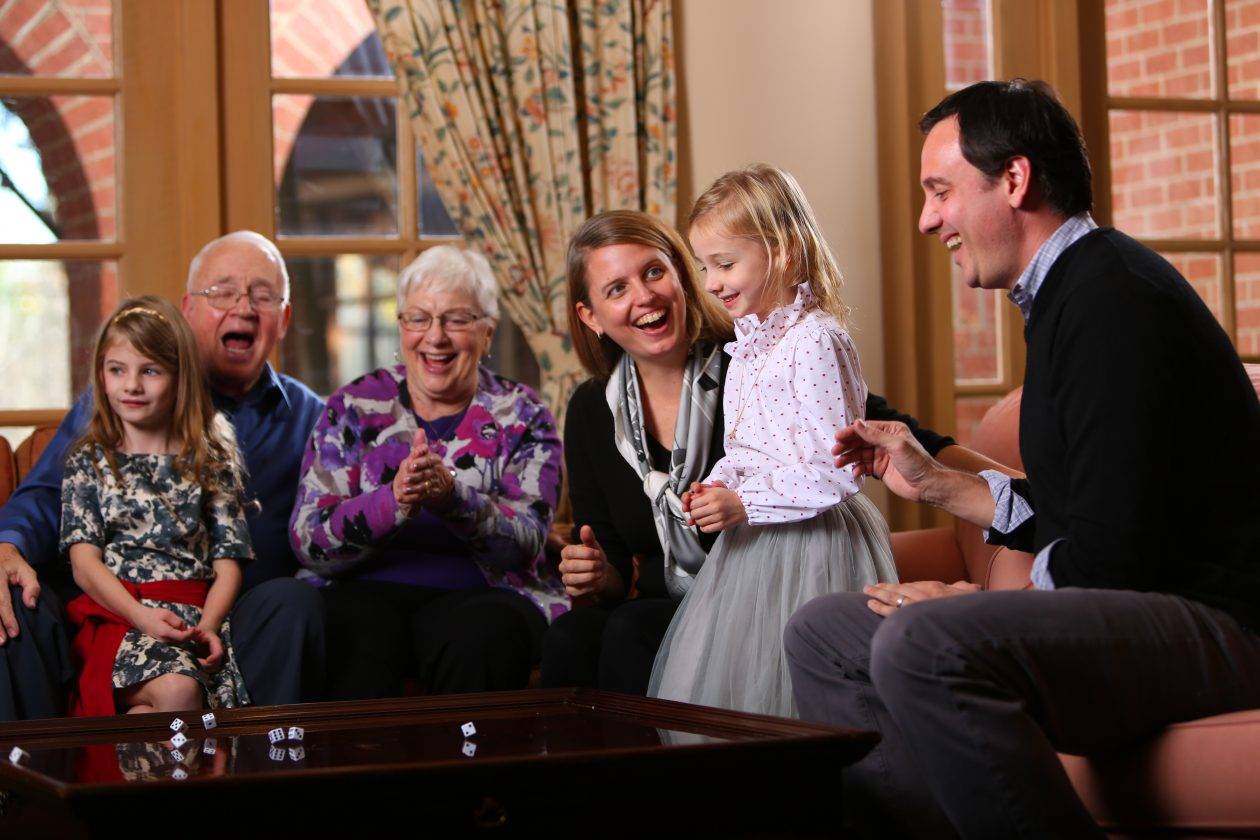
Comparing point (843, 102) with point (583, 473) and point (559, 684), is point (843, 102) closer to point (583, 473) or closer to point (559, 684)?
point (583, 473)

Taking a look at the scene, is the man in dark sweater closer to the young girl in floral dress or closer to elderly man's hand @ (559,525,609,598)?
elderly man's hand @ (559,525,609,598)

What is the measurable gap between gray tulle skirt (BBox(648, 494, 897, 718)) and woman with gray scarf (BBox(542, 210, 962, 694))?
0.12 m

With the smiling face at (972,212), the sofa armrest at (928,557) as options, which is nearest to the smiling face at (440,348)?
the sofa armrest at (928,557)

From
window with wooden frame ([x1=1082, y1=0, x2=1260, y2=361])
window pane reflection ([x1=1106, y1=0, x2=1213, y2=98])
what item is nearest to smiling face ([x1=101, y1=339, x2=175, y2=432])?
window with wooden frame ([x1=1082, y1=0, x2=1260, y2=361])

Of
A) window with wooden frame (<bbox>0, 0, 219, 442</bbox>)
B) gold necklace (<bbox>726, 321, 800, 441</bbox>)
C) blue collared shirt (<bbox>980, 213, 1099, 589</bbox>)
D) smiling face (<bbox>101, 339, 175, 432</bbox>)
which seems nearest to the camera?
blue collared shirt (<bbox>980, 213, 1099, 589</bbox>)

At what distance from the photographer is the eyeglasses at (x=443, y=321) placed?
9.54 feet

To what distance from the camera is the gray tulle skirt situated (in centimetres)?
223

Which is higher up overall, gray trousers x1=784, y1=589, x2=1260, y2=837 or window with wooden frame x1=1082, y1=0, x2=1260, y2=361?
window with wooden frame x1=1082, y1=0, x2=1260, y2=361

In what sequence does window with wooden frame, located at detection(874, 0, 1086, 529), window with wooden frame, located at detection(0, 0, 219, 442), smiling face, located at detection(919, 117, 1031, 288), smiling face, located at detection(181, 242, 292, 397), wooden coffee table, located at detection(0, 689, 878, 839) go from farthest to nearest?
window with wooden frame, located at detection(874, 0, 1086, 529), window with wooden frame, located at detection(0, 0, 219, 442), smiling face, located at detection(181, 242, 292, 397), smiling face, located at detection(919, 117, 1031, 288), wooden coffee table, located at detection(0, 689, 878, 839)

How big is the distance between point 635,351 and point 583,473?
0.94 ft

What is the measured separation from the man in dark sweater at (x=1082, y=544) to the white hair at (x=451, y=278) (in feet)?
4.30

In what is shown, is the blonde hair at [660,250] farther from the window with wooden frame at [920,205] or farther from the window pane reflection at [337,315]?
the window with wooden frame at [920,205]

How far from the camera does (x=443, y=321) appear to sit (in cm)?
291

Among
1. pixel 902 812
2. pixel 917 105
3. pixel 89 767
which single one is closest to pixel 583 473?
pixel 902 812
